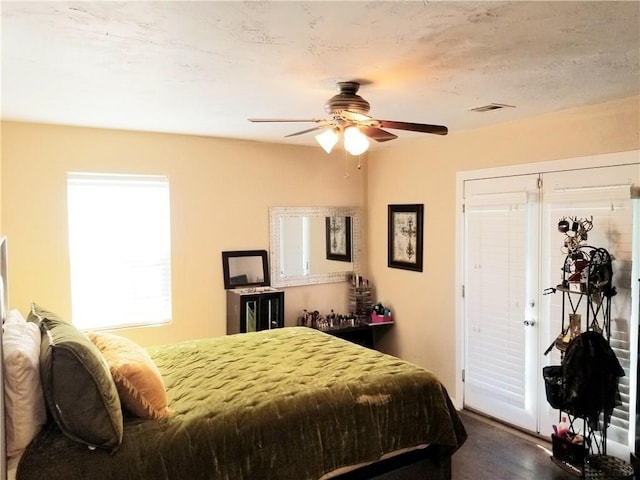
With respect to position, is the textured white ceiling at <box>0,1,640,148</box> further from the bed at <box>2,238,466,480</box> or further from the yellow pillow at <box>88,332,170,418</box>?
the bed at <box>2,238,466,480</box>

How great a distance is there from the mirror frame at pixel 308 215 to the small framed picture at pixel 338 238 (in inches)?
1.8

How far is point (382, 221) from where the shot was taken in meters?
5.20

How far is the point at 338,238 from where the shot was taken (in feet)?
17.1

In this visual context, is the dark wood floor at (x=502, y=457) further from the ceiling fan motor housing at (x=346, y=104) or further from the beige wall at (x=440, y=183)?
the ceiling fan motor housing at (x=346, y=104)

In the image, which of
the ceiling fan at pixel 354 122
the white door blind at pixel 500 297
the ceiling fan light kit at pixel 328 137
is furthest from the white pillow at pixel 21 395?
the white door blind at pixel 500 297

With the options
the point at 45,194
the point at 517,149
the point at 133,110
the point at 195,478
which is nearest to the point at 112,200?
the point at 45,194

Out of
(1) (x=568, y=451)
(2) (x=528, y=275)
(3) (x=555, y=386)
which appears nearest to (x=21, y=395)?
(3) (x=555, y=386)

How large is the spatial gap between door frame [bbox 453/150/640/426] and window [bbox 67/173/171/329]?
8.31 feet

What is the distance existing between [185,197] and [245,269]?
2.87 ft

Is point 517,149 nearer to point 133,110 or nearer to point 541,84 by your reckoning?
point 541,84

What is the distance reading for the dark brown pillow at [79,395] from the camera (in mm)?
1926

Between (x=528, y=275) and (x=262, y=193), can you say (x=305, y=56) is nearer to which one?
(x=528, y=275)

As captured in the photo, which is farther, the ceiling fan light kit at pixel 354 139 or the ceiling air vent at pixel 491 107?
the ceiling air vent at pixel 491 107

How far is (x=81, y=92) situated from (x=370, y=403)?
7.91 ft
